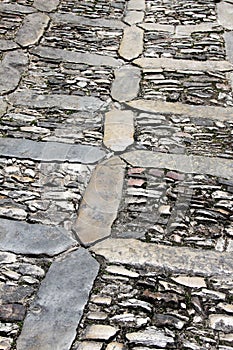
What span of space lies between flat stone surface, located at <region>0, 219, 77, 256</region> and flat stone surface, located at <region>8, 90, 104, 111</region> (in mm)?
1190

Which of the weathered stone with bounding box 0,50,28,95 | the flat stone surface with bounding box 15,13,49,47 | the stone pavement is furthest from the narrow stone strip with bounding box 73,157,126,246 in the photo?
the flat stone surface with bounding box 15,13,49,47

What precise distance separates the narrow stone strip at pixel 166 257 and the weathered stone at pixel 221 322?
23 cm

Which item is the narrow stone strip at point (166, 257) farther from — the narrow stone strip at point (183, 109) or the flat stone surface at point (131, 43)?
the flat stone surface at point (131, 43)

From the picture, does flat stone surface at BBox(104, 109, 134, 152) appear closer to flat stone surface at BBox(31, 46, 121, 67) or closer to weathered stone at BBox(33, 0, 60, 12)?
flat stone surface at BBox(31, 46, 121, 67)

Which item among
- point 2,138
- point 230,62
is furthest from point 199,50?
point 2,138

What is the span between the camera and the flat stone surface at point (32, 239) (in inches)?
95.7

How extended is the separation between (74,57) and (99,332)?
2612 mm

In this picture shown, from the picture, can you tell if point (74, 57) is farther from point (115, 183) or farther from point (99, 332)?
point (99, 332)

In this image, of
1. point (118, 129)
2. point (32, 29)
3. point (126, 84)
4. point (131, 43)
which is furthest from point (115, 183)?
point (32, 29)

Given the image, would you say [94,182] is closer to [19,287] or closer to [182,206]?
[182,206]

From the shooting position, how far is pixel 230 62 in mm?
4277

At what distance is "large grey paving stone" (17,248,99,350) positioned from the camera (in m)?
2.01

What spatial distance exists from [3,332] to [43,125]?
5.16ft

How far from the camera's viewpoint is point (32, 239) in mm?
2488
